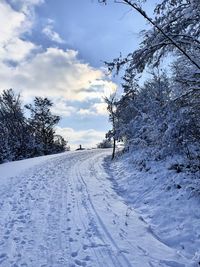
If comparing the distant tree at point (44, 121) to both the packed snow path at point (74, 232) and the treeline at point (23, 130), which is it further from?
the packed snow path at point (74, 232)

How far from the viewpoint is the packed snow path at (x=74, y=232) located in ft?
21.4

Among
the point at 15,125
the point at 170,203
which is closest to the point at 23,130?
the point at 15,125

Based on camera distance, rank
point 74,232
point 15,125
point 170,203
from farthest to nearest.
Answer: point 15,125 < point 170,203 < point 74,232

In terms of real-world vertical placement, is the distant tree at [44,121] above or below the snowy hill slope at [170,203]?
above

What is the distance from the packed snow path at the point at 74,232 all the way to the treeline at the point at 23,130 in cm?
2225

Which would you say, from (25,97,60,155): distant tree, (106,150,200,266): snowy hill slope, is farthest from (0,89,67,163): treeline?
(106,150,200,266): snowy hill slope

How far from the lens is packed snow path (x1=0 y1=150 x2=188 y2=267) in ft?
21.4

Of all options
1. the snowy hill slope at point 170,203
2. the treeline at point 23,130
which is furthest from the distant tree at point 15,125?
the snowy hill slope at point 170,203

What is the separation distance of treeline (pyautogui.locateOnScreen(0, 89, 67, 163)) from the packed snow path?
876 inches

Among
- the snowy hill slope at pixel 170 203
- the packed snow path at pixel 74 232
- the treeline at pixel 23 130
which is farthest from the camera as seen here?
the treeline at pixel 23 130

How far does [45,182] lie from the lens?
50.7 ft

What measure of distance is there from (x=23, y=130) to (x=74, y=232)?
37655mm

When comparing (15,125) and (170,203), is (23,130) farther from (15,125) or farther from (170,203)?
(170,203)

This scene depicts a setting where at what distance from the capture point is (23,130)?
4450cm
